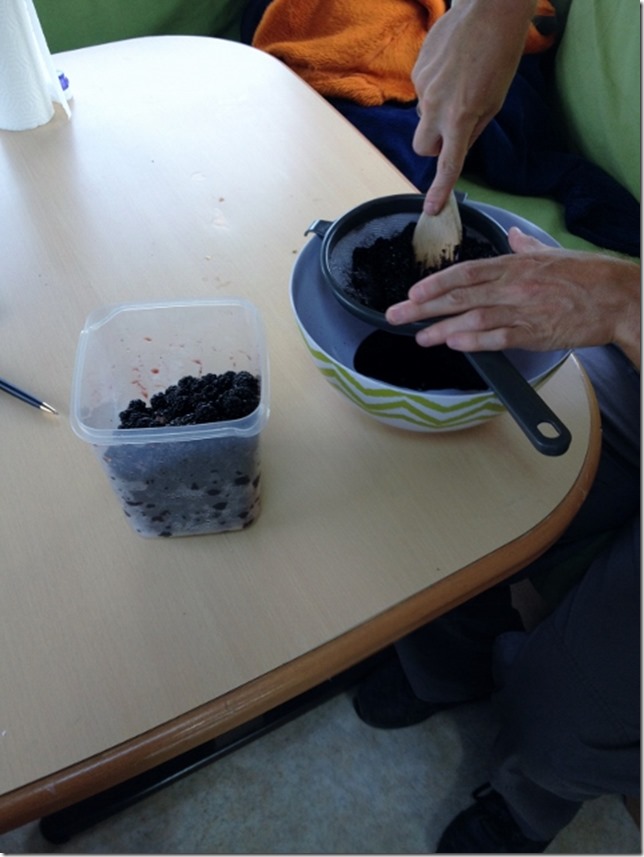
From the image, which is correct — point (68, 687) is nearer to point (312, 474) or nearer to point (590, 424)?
point (312, 474)

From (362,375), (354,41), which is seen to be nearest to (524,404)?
(362,375)

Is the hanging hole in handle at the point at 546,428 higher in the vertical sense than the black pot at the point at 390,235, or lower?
lower

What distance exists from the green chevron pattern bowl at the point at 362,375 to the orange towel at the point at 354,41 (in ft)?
2.72

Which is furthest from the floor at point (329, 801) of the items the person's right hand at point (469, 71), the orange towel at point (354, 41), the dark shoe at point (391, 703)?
the orange towel at point (354, 41)

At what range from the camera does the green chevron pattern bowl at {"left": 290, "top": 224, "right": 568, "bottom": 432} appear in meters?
0.55

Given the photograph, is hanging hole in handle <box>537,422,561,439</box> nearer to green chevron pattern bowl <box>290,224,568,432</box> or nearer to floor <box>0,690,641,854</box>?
green chevron pattern bowl <box>290,224,568,432</box>

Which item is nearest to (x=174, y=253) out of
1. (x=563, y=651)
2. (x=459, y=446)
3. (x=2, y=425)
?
(x=2, y=425)

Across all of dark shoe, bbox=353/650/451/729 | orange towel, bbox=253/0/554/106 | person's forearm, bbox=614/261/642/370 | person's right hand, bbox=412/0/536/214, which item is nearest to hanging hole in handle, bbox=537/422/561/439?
person's forearm, bbox=614/261/642/370

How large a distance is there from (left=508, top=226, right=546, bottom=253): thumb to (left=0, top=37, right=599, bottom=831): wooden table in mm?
129

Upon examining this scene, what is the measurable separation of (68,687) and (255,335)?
0.31 metres

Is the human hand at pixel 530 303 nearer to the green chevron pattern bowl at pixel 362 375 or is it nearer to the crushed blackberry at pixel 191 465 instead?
the green chevron pattern bowl at pixel 362 375

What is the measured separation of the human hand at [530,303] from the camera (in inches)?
A: 21.8

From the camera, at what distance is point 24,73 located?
0.88 m

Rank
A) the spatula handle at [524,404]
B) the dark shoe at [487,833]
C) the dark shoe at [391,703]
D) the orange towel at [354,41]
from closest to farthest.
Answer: the spatula handle at [524,404] < the dark shoe at [487,833] < the dark shoe at [391,703] < the orange towel at [354,41]
